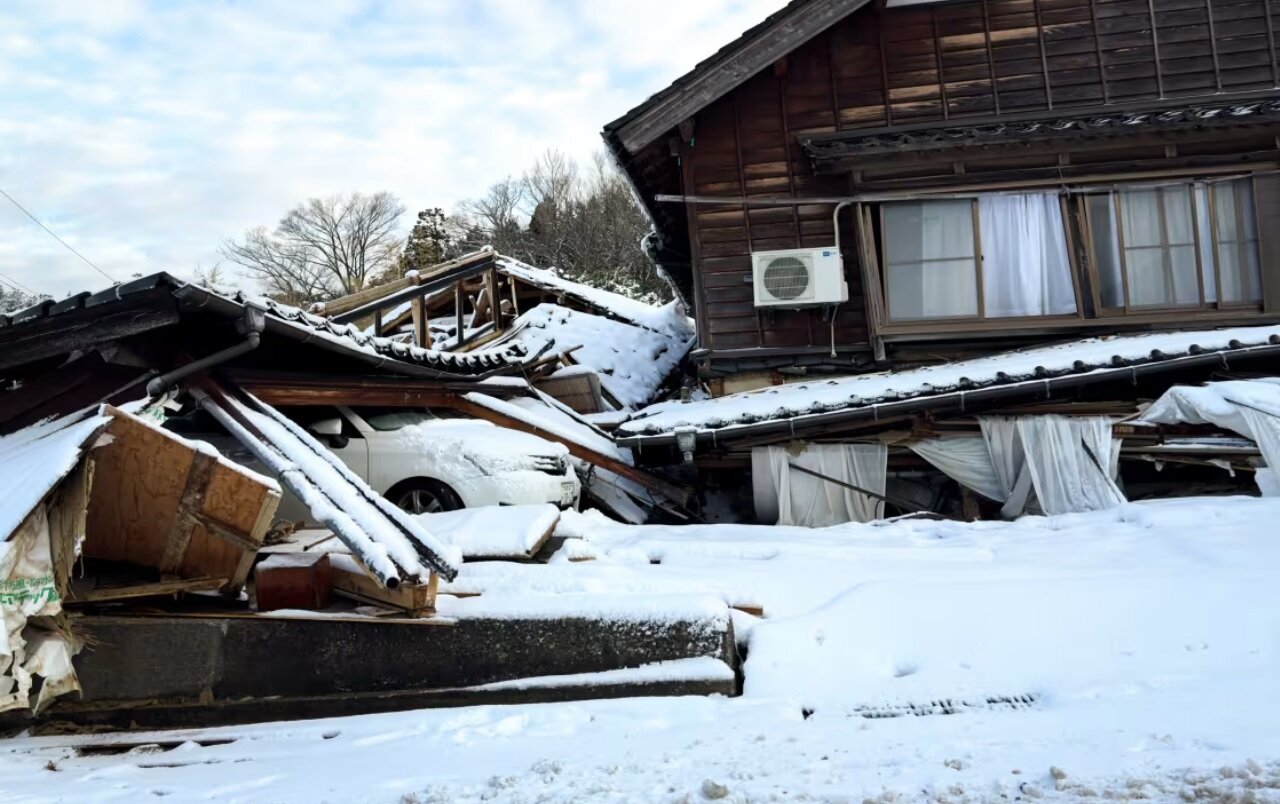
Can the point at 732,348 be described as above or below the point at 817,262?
below

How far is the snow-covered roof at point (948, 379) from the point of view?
796 cm

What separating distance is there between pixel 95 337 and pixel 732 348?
6.80 metres

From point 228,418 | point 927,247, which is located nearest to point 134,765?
point 228,418

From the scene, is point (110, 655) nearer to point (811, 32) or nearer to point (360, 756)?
point (360, 756)

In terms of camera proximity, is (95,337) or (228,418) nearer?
(95,337)

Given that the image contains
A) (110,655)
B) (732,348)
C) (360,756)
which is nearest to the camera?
(360,756)

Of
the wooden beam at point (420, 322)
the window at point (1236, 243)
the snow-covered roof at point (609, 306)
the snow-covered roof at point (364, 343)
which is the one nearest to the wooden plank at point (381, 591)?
the snow-covered roof at point (364, 343)

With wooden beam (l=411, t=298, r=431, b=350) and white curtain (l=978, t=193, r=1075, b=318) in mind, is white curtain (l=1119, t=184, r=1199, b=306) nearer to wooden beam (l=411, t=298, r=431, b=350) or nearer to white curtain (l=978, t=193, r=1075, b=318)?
white curtain (l=978, t=193, r=1075, b=318)

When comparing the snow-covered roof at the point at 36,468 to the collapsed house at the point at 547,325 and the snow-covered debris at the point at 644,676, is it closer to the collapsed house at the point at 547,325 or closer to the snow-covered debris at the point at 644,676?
the snow-covered debris at the point at 644,676

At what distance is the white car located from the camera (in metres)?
8.27

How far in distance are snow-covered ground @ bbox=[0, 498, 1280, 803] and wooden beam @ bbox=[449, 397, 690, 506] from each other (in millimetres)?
3476

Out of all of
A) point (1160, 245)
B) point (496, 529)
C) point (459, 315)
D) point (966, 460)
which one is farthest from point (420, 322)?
point (1160, 245)

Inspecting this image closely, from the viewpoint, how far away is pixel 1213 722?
3.46 m

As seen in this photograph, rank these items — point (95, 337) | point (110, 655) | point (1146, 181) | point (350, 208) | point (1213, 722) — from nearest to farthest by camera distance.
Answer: point (1213, 722), point (110, 655), point (95, 337), point (1146, 181), point (350, 208)
